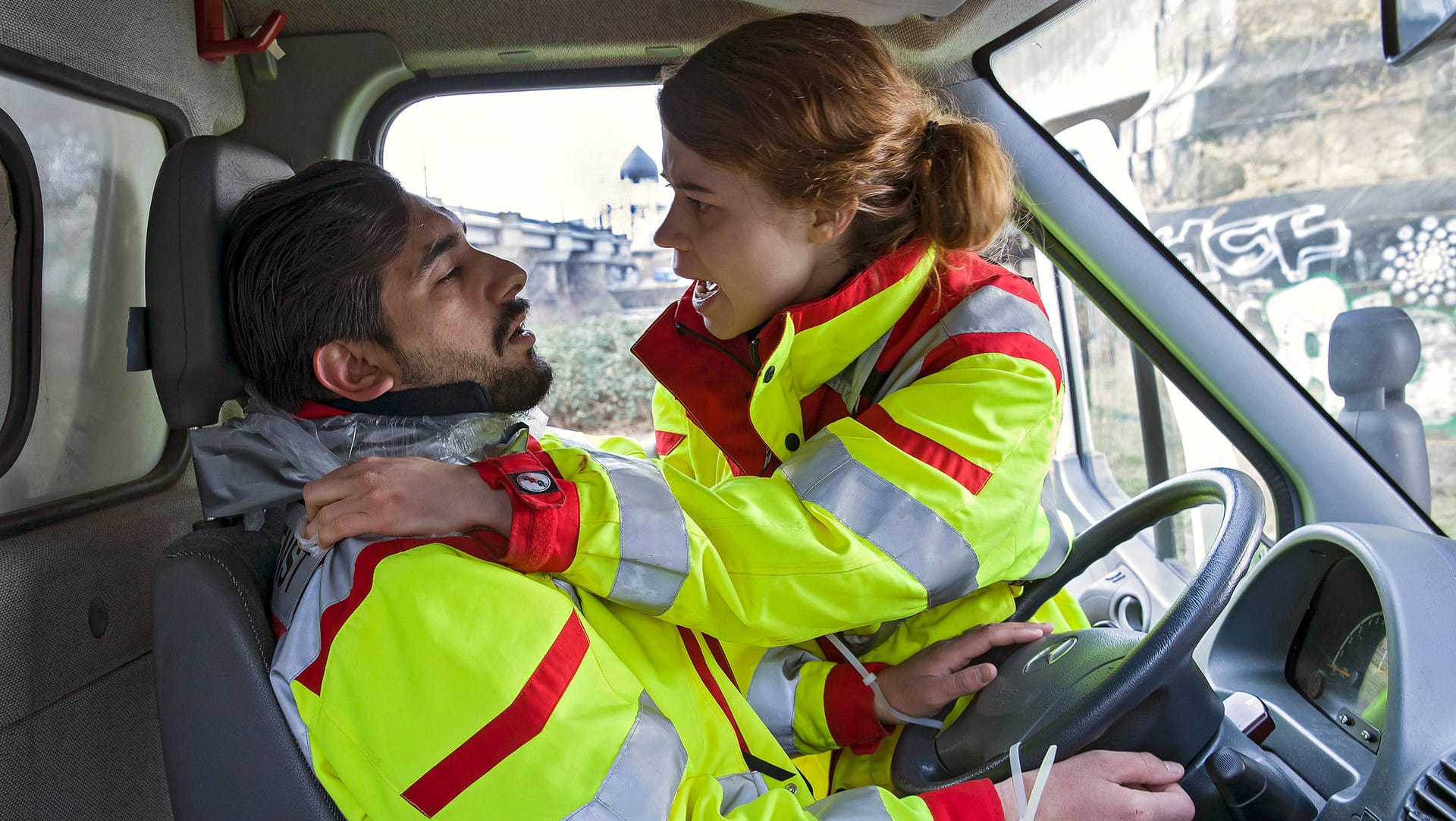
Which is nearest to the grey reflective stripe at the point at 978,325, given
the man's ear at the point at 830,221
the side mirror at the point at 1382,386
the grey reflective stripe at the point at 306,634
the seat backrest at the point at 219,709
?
the man's ear at the point at 830,221

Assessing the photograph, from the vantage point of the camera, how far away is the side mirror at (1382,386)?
5.90 ft

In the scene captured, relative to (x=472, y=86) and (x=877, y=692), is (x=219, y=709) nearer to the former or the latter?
(x=877, y=692)

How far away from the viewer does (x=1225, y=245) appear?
95.6 inches

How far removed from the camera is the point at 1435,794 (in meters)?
1.22

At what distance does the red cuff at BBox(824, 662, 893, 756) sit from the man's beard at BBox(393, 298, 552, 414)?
0.66 m

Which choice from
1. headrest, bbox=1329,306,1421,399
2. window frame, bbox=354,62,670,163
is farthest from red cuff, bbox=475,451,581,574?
headrest, bbox=1329,306,1421,399

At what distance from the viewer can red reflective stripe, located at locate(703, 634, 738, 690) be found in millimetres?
1517

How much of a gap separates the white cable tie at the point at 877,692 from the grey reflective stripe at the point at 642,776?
41cm

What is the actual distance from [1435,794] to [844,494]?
2.57ft

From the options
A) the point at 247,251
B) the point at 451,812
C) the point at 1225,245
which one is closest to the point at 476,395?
the point at 247,251

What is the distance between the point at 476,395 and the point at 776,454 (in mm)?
476

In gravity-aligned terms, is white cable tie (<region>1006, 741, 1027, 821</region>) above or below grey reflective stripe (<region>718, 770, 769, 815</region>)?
above

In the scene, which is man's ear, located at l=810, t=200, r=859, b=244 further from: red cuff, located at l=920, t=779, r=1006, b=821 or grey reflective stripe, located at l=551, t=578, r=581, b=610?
red cuff, located at l=920, t=779, r=1006, b=821

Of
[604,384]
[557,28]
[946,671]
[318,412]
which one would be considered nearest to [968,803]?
[946,671]
